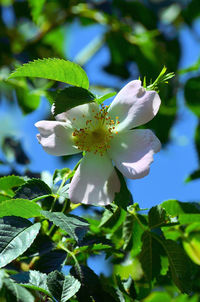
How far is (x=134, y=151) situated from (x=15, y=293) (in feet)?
1.12

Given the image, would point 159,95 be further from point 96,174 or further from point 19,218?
point 19,218

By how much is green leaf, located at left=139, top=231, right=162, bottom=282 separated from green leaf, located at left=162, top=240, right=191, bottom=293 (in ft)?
0.10

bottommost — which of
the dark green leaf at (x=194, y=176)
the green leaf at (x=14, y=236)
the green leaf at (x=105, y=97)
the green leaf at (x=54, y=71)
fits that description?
the green leaf at (x=14, y=236)

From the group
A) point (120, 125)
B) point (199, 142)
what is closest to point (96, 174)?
point (120, 125)

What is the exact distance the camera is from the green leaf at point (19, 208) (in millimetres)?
820

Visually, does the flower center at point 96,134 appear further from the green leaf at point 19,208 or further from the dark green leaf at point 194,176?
the dark green leaf at point 194,176

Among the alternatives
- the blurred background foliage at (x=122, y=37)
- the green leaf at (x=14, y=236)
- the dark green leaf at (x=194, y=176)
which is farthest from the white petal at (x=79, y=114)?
the blurred background foliage at (x=122, y=37)

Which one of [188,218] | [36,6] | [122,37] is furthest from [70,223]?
[122,37]

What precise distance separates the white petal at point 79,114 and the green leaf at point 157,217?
0.25 meters

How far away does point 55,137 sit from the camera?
2.94 ft

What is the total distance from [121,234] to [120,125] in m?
0.29

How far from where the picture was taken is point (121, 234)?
1.07 m

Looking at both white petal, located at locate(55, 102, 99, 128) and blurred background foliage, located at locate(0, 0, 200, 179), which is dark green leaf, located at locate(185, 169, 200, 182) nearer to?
blurred background foliage, located at locate(0, 0, 200, 179)

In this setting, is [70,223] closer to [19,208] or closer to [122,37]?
[19,208]
